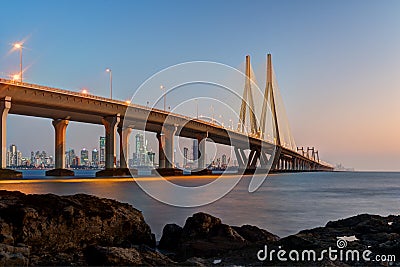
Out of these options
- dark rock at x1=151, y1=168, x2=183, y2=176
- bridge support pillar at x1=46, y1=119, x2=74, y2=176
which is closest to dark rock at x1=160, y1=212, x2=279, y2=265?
bridge support pillar at x1=46, y1=119, x2=74, y2=176

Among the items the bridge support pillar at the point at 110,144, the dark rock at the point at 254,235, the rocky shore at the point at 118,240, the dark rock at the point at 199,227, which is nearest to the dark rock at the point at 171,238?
the rocky shore at the point at 118,240

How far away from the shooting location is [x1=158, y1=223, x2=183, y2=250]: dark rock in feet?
41.7

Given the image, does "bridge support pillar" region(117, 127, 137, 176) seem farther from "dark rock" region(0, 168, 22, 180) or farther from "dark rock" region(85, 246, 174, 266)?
"dark rock" region(85, 246, 174, 266)

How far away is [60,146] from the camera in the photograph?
6838 centimetres

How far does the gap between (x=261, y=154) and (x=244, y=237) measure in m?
94.7

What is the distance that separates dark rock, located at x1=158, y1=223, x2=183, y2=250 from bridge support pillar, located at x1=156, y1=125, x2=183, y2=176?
62855mm

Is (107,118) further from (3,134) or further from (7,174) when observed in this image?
(7,174)

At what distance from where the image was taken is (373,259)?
9508 mm

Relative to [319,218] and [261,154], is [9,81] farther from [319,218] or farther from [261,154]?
[261,154]

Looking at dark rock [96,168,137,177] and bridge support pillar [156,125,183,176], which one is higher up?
bridge support pillar [156,125,183,176]

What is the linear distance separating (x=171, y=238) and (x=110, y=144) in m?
52.8

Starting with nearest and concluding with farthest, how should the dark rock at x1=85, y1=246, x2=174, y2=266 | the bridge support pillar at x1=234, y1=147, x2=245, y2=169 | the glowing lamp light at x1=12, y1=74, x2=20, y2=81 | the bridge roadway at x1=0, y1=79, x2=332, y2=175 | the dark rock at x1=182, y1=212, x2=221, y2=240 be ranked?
the dark rock at x1=85, y1=246, x2=174, y2=266
the dark rock at x1=182, y1=212, x2=221, y2=240
the bridge roadway at x1=0, y1=79, x2=332, y2=175
the glowing lamp light at x1=12, y1=74, x2=20, y2=81
the bridge support pillar at x1=234, y1=147, x2=245, y2=169

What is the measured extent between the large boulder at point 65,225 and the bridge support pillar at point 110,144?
5047 cm

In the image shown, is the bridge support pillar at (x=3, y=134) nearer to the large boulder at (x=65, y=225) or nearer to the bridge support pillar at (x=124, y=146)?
the bridge support pillar at (x=124, y=146)
